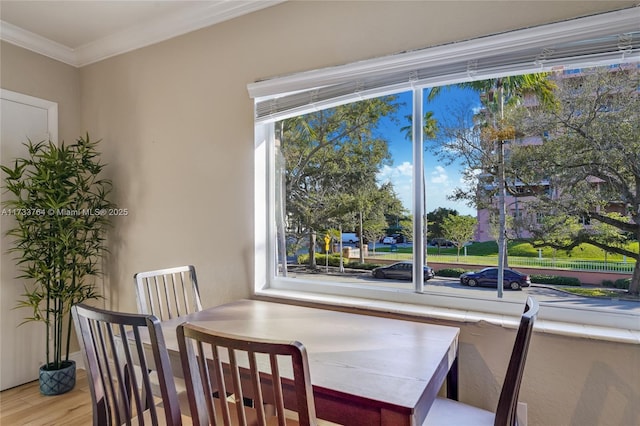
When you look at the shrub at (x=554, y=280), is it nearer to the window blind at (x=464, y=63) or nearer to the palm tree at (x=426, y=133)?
the palm tree at (x=426, y=133)

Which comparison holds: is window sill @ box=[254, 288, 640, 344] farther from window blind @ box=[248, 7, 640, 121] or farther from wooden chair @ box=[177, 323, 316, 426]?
window blind @ box=[248, 7, 640, 121]

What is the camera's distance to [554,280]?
1653mm

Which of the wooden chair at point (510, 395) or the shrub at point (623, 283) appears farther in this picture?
the shrub at point (623, 283)

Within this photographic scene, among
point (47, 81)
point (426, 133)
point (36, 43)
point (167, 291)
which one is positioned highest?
point (36, 43)

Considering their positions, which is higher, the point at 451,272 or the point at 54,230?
the point at 54,230

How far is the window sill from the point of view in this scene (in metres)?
1.46

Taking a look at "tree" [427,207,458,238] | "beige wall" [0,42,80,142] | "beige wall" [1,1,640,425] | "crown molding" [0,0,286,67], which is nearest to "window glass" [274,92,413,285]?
"tree" [427,207,458,238]

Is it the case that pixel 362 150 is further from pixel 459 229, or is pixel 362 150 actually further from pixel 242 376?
pixel 242 376

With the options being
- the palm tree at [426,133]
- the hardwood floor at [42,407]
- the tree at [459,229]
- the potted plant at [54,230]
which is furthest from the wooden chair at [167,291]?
the tree at [459,229]

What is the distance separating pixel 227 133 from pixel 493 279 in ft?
5.66

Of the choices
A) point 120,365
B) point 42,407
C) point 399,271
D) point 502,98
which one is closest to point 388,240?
point 399,271

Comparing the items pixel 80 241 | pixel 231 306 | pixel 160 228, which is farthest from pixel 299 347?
pixel 80 241

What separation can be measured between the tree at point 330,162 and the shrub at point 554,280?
87 centimetres

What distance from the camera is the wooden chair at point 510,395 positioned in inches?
43.9
